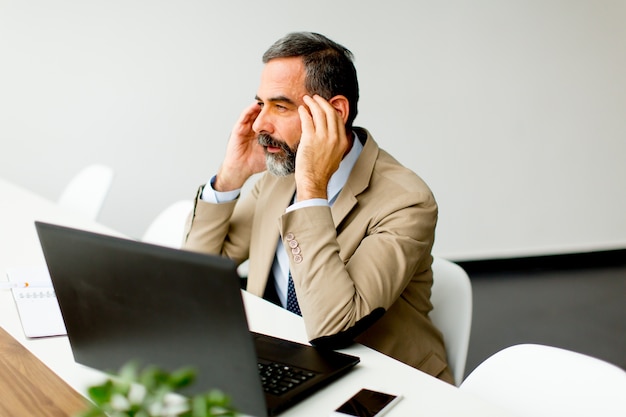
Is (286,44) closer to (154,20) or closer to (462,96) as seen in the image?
(154,20)

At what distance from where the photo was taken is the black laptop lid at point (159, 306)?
96cm

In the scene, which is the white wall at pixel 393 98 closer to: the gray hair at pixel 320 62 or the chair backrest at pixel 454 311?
the gray hair at pixel 320 62

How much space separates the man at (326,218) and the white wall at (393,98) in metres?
1.77

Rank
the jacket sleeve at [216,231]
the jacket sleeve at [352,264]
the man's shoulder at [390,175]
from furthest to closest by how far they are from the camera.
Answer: the jacket sleeve at [216,231] < the man's shoulder at [390,175] < the jacket sleeve at [352,264]

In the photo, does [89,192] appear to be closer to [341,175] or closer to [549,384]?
[341,175]

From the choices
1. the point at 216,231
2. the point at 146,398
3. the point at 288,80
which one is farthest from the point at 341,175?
the point at 146,398

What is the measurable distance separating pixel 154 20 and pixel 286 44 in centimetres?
200

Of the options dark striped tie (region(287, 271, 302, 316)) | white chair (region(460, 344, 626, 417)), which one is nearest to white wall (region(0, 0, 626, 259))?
dark striped tie (region(287, 271, 302, 316))

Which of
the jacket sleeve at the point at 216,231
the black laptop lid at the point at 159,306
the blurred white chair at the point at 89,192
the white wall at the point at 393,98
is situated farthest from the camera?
the white wall at the point at 393,98

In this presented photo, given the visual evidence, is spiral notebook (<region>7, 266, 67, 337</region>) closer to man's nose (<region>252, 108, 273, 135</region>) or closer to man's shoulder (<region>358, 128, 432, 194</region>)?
man's nose (<region>252, 108, 273, 135</region>)

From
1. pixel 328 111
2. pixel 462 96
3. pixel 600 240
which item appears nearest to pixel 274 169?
pixel 328 111

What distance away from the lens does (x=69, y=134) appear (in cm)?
363

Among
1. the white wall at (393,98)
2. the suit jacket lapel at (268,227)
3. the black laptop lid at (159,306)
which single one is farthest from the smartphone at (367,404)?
the white wall at (393,98)

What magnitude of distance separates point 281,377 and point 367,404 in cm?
15
